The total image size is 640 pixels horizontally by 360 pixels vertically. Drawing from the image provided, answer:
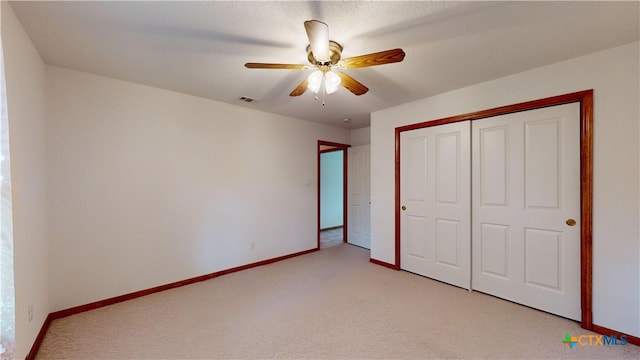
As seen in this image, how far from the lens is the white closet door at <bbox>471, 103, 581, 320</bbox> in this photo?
2.35m

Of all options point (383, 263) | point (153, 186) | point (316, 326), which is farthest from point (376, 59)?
point (383, 263)

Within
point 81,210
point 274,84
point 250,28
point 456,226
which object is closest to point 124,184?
point 81,210

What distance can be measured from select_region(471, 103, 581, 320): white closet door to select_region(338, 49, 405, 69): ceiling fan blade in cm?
180

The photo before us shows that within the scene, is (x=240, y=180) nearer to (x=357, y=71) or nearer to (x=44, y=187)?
(x=44, y=187)

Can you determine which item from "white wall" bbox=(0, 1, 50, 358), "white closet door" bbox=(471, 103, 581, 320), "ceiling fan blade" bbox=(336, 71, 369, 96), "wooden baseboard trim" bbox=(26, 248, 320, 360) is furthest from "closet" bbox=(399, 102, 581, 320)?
"white wall" bbox=(0, 1, 50, 358)

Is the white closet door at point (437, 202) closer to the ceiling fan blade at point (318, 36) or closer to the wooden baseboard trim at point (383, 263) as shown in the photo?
the wooden baseboard trim at point (383, 263)

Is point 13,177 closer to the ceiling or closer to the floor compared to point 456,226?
closer to the ceiling

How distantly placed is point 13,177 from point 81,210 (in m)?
1.01

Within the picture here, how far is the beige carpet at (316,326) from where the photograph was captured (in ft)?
6.32

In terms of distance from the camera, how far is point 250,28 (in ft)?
5.88

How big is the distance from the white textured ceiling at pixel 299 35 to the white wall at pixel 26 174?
0.20 meters

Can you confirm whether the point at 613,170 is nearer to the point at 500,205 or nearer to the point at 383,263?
the point at 500,205
